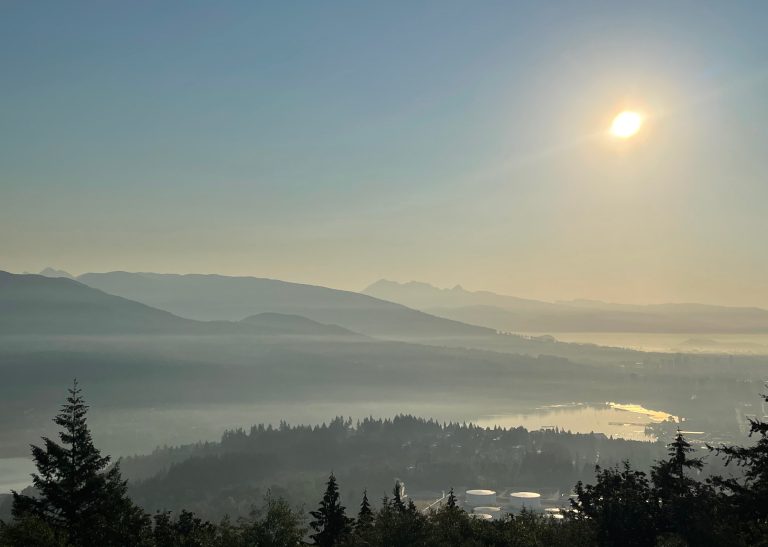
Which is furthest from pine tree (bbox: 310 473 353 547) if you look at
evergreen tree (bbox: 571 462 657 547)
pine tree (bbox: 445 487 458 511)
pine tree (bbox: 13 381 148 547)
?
evergreen tree (bbox: 571 462 657 547)

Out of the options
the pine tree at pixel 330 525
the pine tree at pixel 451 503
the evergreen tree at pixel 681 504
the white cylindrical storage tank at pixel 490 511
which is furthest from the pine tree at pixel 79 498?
the white cylindrical storage tank at pixel 490 511

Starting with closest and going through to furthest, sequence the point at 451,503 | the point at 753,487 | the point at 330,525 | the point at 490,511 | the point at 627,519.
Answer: the point at 753,487
the point at 627,519
the point at 330,525
the point at 451,503
the point at 490,511

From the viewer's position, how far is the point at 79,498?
43000mm

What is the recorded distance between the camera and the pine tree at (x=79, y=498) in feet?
136

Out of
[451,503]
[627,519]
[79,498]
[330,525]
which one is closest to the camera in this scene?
[627,519]

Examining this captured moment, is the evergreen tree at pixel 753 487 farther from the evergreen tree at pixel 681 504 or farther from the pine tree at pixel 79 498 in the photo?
the pine tree at pixel 79 498

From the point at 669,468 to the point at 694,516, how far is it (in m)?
5.52

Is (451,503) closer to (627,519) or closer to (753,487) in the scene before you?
(627,519)

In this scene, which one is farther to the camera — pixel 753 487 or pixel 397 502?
pixel 397 502

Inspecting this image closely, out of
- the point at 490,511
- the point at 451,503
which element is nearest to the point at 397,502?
the point at 451,503

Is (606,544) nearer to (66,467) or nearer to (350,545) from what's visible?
(350,545)

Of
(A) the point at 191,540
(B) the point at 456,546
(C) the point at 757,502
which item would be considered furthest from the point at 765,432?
(A) the point at 191,540

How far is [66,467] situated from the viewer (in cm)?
4331

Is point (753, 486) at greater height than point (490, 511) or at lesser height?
greater
